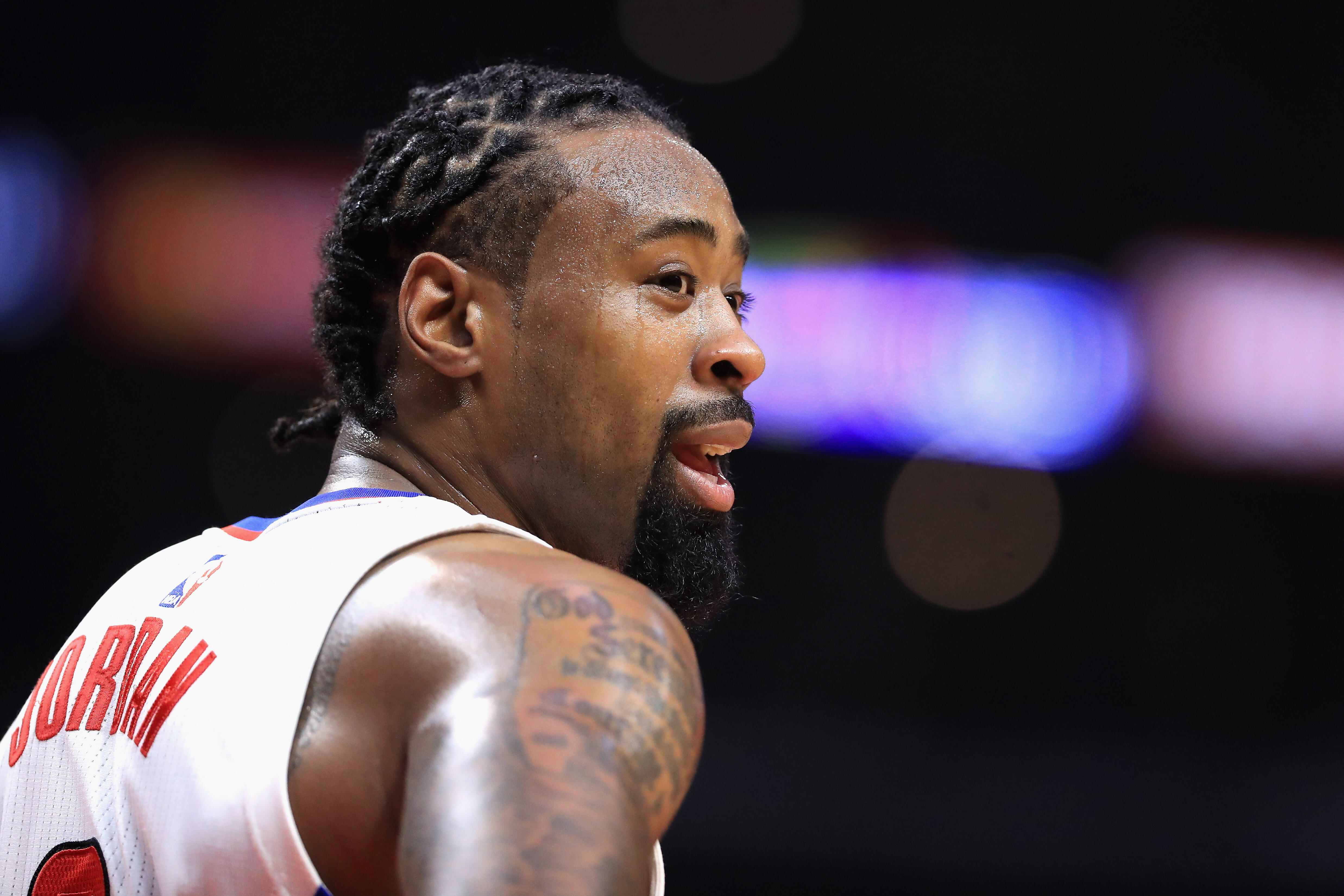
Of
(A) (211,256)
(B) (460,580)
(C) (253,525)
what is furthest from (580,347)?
(A) (211,256)

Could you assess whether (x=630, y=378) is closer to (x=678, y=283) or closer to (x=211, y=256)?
(x=678, y=283)

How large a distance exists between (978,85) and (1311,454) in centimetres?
204

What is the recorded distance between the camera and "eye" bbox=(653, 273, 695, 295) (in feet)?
4.94

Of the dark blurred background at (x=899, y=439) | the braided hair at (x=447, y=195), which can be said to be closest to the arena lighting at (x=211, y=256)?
the dark blurred background at (x=899, y=439)

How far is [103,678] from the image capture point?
121cm

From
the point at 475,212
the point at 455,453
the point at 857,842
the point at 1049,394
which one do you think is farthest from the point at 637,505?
the point at 1049,394

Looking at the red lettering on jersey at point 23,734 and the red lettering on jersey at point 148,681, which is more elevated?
the red lettering on jersey at point 148,681

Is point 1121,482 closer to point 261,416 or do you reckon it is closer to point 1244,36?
point 1244,36

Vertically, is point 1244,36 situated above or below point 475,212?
above

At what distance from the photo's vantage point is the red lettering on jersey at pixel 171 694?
1068 millimetres

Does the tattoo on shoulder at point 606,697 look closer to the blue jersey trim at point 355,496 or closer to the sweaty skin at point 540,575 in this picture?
the sweaty skin at point 540,575

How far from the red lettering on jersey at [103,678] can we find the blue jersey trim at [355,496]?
21 centimetres

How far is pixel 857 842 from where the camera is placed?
169 inches

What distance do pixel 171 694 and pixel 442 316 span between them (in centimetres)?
60
